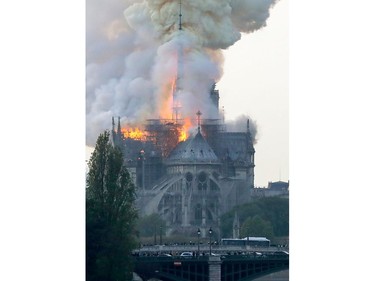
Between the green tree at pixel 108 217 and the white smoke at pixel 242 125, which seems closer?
the green tree at pixel 108 217

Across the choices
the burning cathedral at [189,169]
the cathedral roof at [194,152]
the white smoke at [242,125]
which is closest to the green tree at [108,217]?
the white smoke at [242,125]

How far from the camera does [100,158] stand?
39.3 metres

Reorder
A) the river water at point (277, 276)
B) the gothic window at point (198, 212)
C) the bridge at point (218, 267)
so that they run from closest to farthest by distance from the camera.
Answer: the bridge at point (218, 267) → the river water at point (277, 276) → the gothic window at point (198, 212)

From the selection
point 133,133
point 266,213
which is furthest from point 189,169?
point 266,213

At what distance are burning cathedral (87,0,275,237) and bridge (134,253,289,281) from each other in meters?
6.81

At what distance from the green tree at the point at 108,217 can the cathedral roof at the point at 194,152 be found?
16.8m

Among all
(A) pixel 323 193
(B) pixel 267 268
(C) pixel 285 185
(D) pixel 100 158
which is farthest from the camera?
(C) pixel 285 185

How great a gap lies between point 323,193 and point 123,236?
441 cm

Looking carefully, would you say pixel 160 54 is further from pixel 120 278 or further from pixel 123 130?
pixel 120 278

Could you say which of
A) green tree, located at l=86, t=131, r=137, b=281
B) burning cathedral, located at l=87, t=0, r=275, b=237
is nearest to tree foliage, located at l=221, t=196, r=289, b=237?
burning cathedral, located at l=87, t=0, r=275, b=237

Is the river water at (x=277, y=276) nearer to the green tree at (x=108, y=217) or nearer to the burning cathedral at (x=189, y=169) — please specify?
the green tree at (x=108, y=217)

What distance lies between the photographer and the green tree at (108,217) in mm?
36094

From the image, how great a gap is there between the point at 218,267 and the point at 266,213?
907cm

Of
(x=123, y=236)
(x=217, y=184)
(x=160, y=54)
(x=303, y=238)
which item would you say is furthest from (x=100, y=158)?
(x=217, y=184)
